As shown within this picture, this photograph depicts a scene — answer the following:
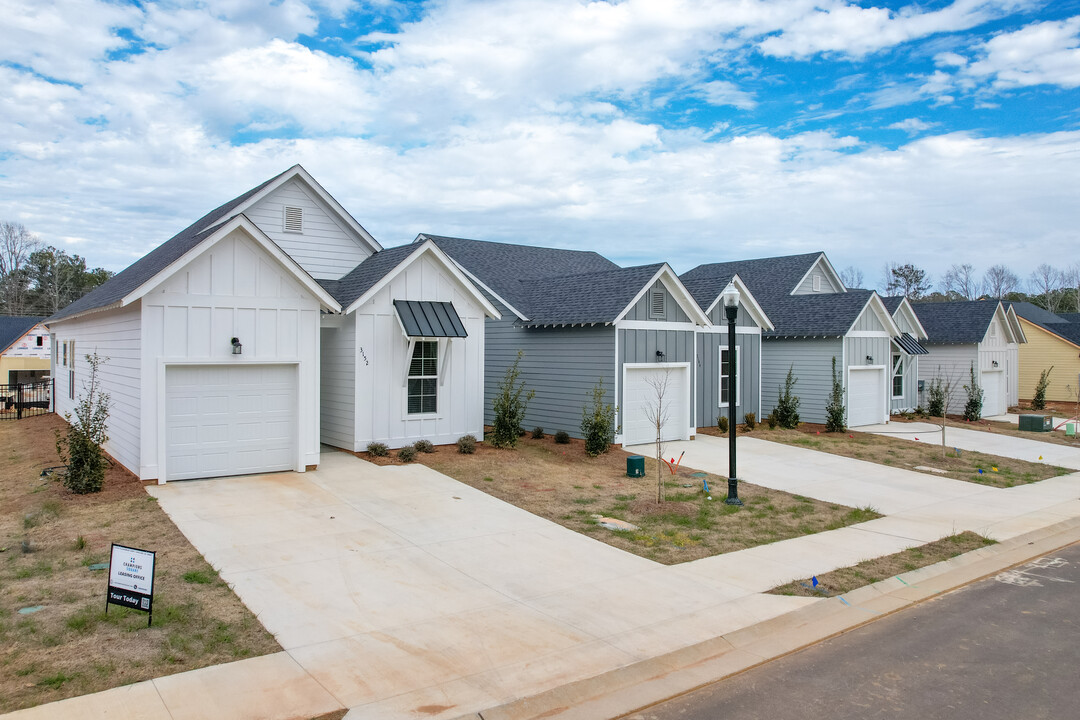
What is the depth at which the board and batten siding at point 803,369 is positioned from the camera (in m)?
24.0

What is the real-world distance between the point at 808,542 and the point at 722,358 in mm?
12738

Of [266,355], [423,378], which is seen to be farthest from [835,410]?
[266,355]

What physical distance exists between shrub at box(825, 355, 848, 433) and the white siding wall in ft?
39.8

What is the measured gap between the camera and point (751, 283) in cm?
2980

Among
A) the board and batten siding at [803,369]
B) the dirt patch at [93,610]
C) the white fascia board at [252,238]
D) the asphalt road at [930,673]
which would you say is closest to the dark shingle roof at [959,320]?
the board and batten siding at [803,369]

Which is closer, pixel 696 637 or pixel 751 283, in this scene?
pixel 696 637

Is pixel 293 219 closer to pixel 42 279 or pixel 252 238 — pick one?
pixel 252 238

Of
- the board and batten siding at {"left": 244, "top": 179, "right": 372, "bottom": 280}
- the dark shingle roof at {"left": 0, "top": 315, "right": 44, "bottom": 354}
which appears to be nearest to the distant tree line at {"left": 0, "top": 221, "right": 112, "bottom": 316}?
the dark shingle roof at {"left": 0, "top": 315, "right": 44, "bottom": 354}

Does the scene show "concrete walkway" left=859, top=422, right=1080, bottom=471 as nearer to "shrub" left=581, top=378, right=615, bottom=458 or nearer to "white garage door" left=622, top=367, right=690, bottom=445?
"white garage door" left=622, top=367, right=690, bottom=445

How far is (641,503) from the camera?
1224 cm

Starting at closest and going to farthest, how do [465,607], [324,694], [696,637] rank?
[324,694], [696,637], [465,607]

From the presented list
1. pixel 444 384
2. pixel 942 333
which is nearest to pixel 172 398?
pixel 444 384

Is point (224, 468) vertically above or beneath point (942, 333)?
beneath

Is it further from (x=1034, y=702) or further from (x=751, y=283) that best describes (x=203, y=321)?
(x=751, y=283)
